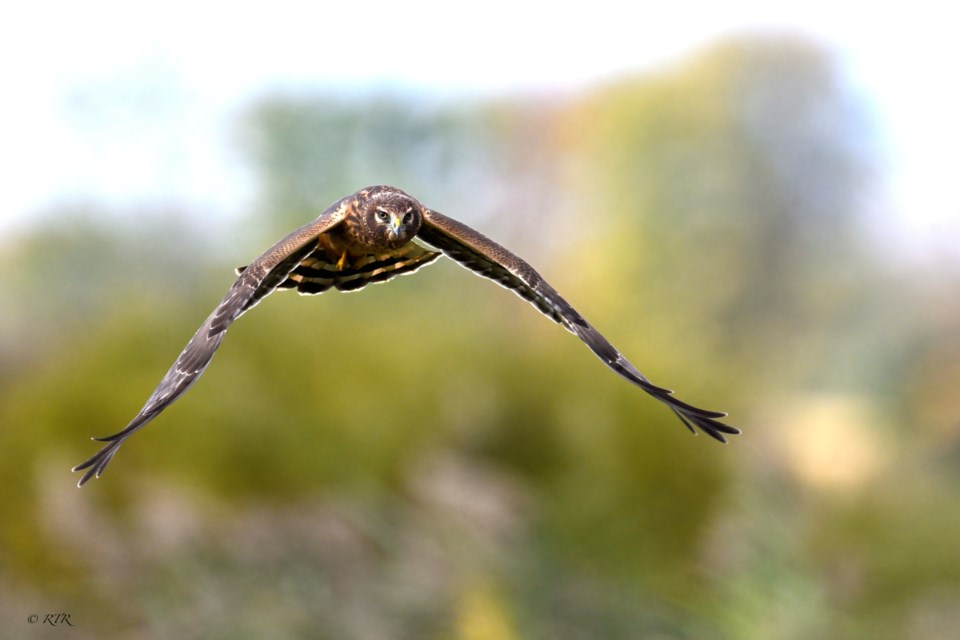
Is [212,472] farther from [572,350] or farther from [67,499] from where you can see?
[572,350]

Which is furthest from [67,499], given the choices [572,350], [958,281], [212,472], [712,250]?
[958,281]

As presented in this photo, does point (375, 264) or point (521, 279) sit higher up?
point (521, 279)

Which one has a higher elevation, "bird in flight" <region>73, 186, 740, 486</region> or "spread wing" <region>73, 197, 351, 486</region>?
"bird in flight" <region>73, 186, 740, 486</region>

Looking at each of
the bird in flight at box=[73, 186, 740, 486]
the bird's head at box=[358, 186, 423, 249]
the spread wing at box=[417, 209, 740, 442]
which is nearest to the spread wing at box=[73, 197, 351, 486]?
the bird in flight at box=[73, 186, 740, 486]

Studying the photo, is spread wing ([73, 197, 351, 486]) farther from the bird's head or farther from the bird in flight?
the bird's head

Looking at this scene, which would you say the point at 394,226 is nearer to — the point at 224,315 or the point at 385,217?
the point at 385,217

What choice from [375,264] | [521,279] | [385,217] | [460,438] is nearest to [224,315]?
[385,217]
